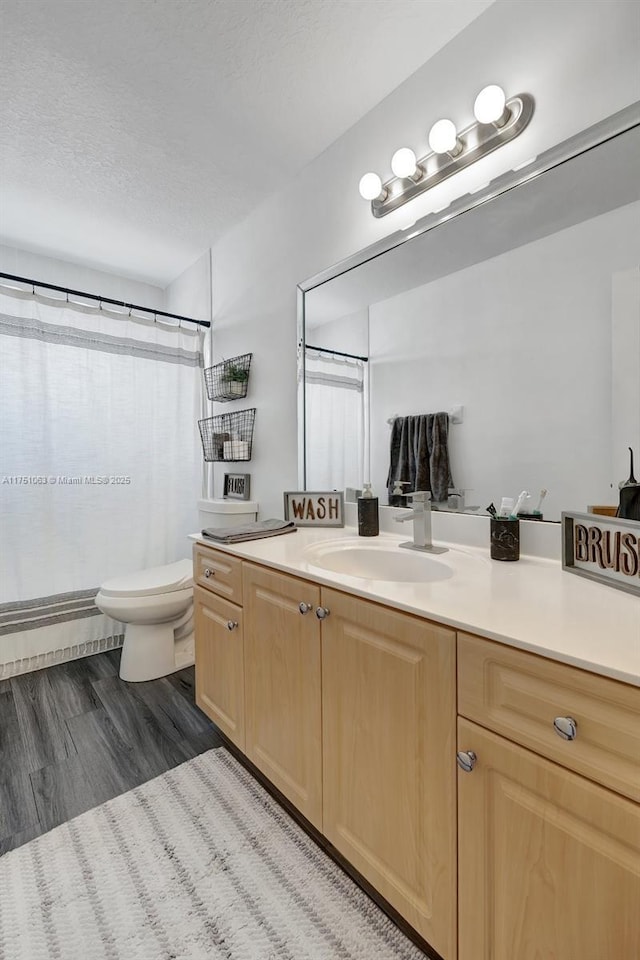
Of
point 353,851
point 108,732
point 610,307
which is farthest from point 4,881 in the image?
point 610,307

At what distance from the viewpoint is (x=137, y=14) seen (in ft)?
4.24

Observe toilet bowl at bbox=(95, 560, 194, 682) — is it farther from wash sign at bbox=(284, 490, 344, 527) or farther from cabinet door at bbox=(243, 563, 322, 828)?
cabinet door at bbox=(243, 563, 322, 828)

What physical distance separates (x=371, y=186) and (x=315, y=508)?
121cm

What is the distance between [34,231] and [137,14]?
60.1 inches

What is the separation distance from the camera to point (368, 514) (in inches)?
62.8

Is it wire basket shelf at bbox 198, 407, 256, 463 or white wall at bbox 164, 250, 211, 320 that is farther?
white wall at bbox 164, 250, 211, 320

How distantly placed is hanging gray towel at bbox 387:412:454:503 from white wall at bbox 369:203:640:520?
0.03 meters

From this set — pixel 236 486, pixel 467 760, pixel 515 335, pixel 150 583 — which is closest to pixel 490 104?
pixel 515 335

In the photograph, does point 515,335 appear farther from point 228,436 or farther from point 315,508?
point 228,436

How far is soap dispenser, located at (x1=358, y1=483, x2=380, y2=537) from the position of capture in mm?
1593

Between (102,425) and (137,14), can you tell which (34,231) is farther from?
(137,14)

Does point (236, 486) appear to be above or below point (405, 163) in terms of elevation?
below

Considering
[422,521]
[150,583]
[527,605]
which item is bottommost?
[150,583]

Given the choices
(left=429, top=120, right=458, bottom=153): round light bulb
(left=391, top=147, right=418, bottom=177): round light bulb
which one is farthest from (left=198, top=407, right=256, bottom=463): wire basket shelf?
(left=429, top=120, right=458, bottom=153): round light bulb
